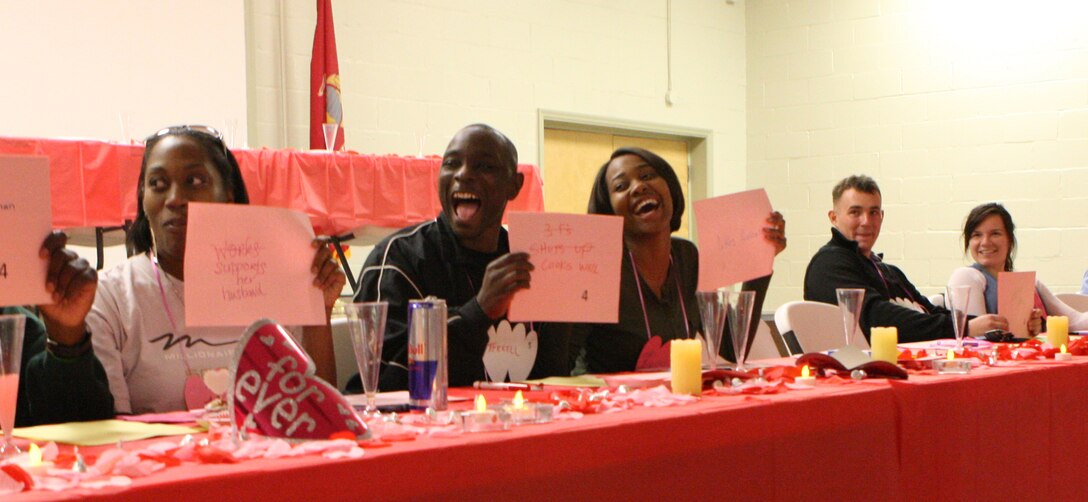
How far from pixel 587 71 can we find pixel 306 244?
5.45 metres

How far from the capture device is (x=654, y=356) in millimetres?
2455

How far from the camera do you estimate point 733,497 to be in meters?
1.50

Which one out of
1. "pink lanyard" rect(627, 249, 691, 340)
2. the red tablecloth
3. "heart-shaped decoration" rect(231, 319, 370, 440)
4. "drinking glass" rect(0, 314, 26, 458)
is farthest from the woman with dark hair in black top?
the red tablecloth

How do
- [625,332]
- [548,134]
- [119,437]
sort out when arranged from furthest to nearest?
[548,134] → [625,332] → [119,437]

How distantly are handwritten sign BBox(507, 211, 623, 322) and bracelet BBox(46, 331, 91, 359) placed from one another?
70 centimetres

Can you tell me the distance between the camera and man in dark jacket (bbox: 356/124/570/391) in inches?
83.5

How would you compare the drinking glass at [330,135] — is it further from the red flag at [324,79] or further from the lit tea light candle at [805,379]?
the lit tea light candle at [805,379]

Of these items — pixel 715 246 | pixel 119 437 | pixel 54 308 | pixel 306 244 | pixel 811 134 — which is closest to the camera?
pixel 119 437

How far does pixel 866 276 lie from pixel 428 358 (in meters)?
2.62

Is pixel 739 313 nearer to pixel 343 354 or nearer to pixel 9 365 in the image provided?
pixel 343 354

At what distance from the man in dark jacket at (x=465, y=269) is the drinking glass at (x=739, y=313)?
1.37 feet

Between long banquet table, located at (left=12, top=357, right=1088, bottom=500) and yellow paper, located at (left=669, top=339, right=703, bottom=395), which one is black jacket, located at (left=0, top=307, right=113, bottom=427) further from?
yellow paper, located at (left=669, top=339, right=703, bottom=395)

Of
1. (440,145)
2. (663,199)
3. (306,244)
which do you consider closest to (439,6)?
(440,145)

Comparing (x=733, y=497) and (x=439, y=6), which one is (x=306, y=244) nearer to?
(x=733, y=497)
